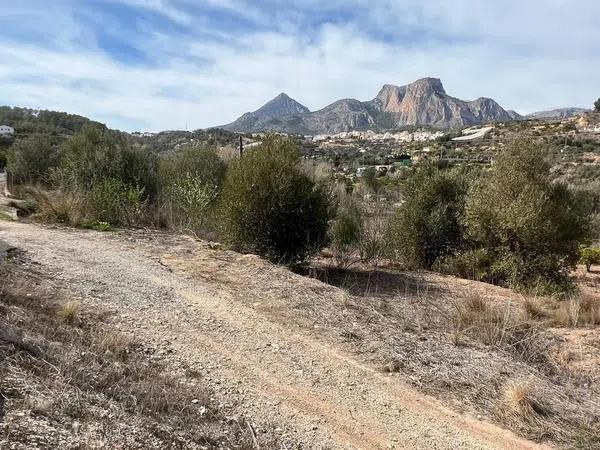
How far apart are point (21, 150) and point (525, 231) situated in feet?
71.0

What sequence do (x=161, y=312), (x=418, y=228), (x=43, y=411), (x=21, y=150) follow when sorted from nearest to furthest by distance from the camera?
(x=43, y=411)
(x=161, y=312)
(x=418, y=228)
(x=21, y=150)

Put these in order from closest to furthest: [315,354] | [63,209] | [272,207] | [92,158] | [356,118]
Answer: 1. [315,354]
2. [272,207]
3. [63,209]
4. [92,158]
5. [356,118]

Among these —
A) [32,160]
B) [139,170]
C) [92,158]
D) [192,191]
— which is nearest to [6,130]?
[32,160]

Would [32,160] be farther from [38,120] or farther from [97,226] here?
[38,120]

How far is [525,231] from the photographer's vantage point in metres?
11.8

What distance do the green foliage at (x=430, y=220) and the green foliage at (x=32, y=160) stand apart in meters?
15.3

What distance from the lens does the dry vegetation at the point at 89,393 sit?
2967 mm

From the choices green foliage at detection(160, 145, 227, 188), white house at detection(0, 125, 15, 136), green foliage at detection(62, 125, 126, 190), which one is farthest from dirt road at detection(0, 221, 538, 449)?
white house at detection(0, 125, 15, 136)

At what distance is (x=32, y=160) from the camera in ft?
72.4

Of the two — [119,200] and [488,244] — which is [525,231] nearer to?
[488,244]

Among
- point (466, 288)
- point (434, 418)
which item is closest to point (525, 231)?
point (466, 288)

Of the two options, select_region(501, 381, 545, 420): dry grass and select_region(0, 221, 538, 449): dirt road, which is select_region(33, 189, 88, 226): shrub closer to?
select_region(0, 221, 538, 449): dirt road

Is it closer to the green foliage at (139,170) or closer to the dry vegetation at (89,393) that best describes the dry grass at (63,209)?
the green foliage at (139,170)

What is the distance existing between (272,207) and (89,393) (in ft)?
24.8
